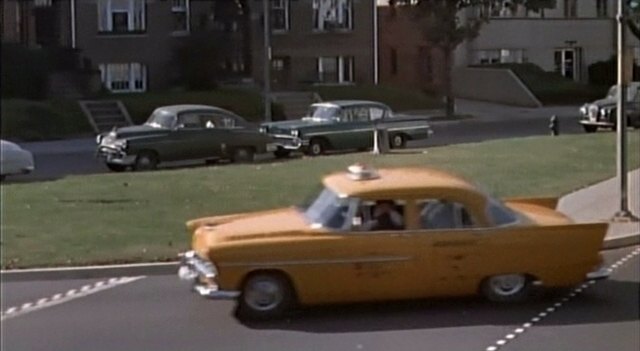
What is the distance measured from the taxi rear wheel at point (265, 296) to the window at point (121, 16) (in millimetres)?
1767

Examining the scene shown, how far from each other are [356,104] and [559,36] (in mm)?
905

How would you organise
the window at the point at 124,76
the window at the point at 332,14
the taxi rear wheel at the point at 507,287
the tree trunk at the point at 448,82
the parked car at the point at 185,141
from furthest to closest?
the taxi rear wheel at the point at 507,287
the tree trunk at the point at 448,82
the parked car at the point at 185,141
the window at the point at 332,14
the window at the point at 124,76

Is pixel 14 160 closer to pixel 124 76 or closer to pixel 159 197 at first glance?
pixel 124 76

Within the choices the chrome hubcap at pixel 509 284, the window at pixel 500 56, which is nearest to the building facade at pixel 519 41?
the window at pixel 500 56

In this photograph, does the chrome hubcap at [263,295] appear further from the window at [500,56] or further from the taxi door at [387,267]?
the window at [500,56]

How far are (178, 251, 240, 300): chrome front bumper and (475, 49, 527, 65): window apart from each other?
1148 millimetres

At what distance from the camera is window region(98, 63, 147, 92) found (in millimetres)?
2406

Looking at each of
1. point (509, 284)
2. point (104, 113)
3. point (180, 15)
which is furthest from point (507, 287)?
point (180, 15)

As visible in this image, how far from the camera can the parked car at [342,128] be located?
Result: 3.39m

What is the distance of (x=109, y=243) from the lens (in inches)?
166

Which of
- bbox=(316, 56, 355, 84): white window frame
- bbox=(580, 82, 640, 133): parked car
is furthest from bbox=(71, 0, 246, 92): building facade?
bbox=(580, 82, 640, 133): parked car

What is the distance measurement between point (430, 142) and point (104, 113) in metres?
1.81

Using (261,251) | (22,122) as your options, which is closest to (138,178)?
(261,251)

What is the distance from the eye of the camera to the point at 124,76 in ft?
8.15
